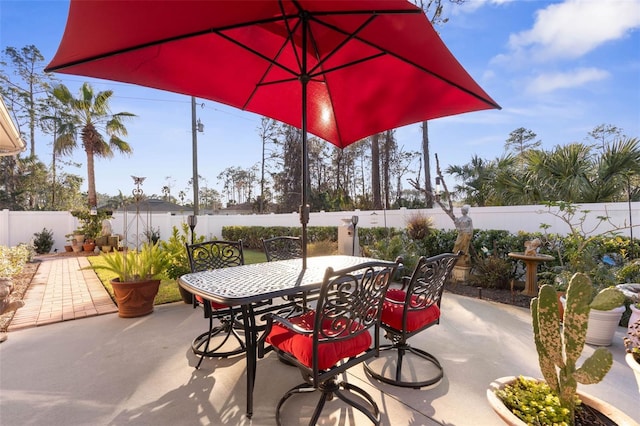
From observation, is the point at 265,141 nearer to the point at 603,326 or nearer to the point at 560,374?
the point at 603,326

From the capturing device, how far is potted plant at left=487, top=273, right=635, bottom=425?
3.86 ft

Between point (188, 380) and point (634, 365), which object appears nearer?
point (634, 365)

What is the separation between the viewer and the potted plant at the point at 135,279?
3564 millimetres

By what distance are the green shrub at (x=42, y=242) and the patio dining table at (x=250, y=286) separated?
11090 mm

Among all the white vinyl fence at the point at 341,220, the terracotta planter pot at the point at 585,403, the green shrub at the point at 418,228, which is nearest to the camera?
the terracotta planter pot at the point at 585,403

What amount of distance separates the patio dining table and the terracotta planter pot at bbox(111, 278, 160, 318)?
5.73 feet

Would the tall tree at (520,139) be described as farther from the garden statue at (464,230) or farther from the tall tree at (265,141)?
the garden statue at (464,230)

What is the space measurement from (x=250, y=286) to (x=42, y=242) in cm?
1176

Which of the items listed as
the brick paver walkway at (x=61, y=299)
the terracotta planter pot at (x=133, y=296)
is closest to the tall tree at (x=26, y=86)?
the brick paver walkway at (x=61, y=299)

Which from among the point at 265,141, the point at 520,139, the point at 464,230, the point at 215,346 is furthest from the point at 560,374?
the point at 520,139

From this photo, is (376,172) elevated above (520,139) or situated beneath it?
situated beneath

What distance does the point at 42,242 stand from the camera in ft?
32.4

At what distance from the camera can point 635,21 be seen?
4156 mm

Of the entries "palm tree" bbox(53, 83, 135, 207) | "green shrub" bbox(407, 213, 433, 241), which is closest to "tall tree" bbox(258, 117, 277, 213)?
"palm tree" bbox(53, 83, 135, 207)
